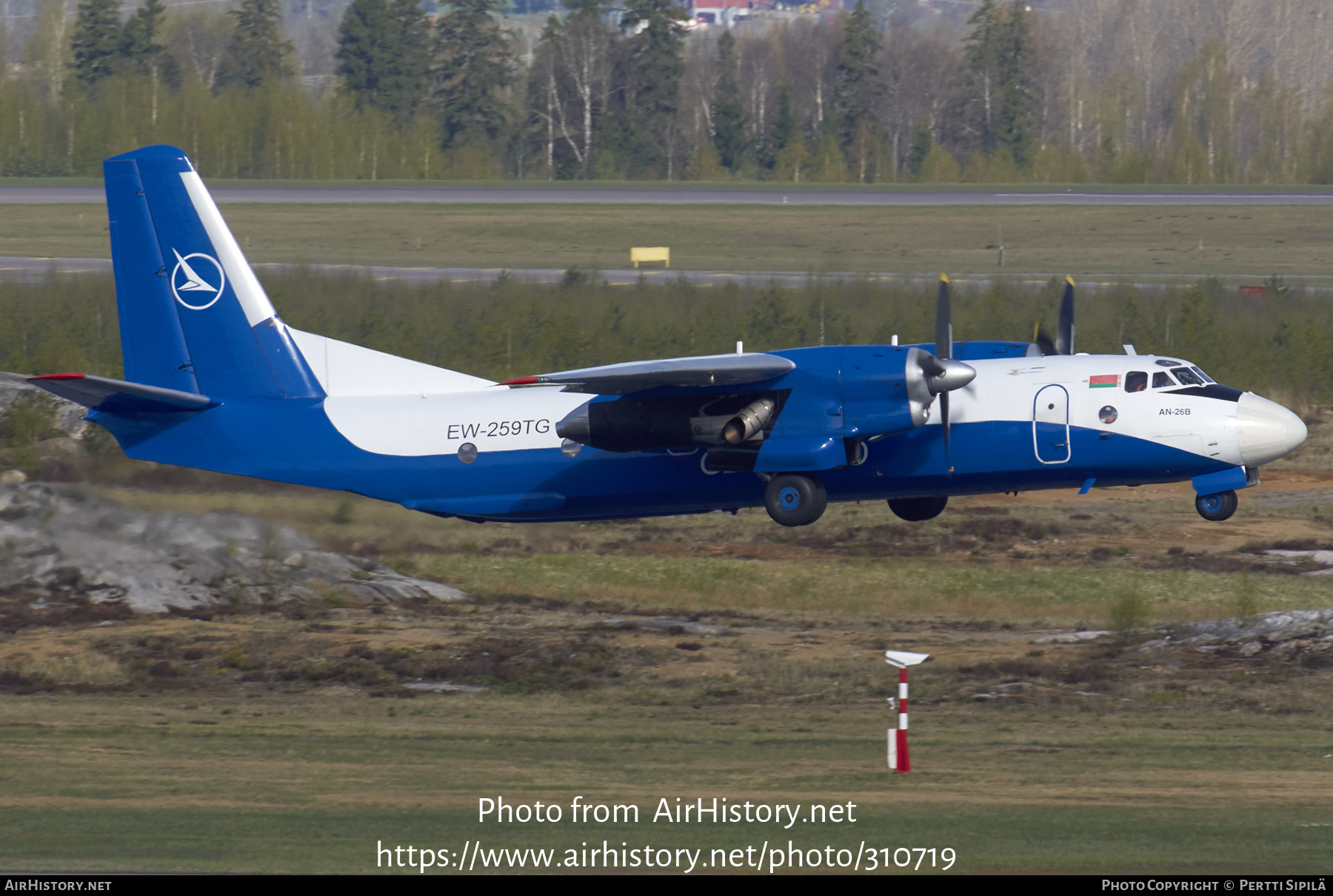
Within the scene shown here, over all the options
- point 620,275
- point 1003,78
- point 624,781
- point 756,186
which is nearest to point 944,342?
point 624,781

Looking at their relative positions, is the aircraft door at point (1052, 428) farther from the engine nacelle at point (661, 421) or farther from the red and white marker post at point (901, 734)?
the red and white marker post at point (901, 734)

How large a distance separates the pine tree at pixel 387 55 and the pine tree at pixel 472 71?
1.57m

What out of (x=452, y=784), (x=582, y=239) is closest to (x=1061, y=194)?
(x=582, y=239)

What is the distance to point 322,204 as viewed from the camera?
76688 millimetres

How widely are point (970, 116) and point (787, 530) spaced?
79.0 meters

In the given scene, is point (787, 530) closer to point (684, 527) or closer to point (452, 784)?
point (684, 527)

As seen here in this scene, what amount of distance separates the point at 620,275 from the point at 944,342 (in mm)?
39872

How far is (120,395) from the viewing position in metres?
25.8

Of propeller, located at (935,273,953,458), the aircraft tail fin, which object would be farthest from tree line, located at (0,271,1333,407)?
propeller, located at (935,273,953,458)

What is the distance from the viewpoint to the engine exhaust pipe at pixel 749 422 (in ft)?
79.0

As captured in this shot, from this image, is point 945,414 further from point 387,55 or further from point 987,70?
point 987,70

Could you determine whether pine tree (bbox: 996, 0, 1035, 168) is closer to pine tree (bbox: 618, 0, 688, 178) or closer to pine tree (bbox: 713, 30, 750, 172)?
pine tree (bbox: 713, 30, 750, 172)

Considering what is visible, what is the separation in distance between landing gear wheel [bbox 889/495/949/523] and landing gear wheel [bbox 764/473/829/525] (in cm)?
236

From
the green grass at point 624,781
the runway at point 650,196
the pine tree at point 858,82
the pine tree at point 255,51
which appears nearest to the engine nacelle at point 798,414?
the green grass at point 624,781
